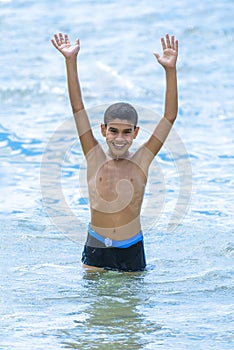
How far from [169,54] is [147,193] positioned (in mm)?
3009

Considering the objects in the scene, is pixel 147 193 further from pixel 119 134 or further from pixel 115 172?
pixel 119 134

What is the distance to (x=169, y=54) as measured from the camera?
510cm

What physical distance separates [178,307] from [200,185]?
10.9ft

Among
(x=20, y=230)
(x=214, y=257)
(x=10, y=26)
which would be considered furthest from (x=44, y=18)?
(x=214, y=257)

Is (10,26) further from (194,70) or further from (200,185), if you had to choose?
(200,185)

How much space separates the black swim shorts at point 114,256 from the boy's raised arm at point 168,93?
676mm

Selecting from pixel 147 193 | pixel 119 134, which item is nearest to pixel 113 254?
pixel 119 134

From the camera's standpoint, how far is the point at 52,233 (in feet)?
22.0

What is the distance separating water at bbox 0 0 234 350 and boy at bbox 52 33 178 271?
0.56 ft

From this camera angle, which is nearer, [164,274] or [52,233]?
[164,274]

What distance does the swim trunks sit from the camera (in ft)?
17.3

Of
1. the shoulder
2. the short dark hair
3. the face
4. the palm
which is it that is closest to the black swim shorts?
the shoulder


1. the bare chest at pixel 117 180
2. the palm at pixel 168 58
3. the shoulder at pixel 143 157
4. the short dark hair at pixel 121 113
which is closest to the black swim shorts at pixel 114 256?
the bare chest at pixel 117 180

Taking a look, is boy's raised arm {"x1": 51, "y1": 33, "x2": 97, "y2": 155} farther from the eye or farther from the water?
the water
